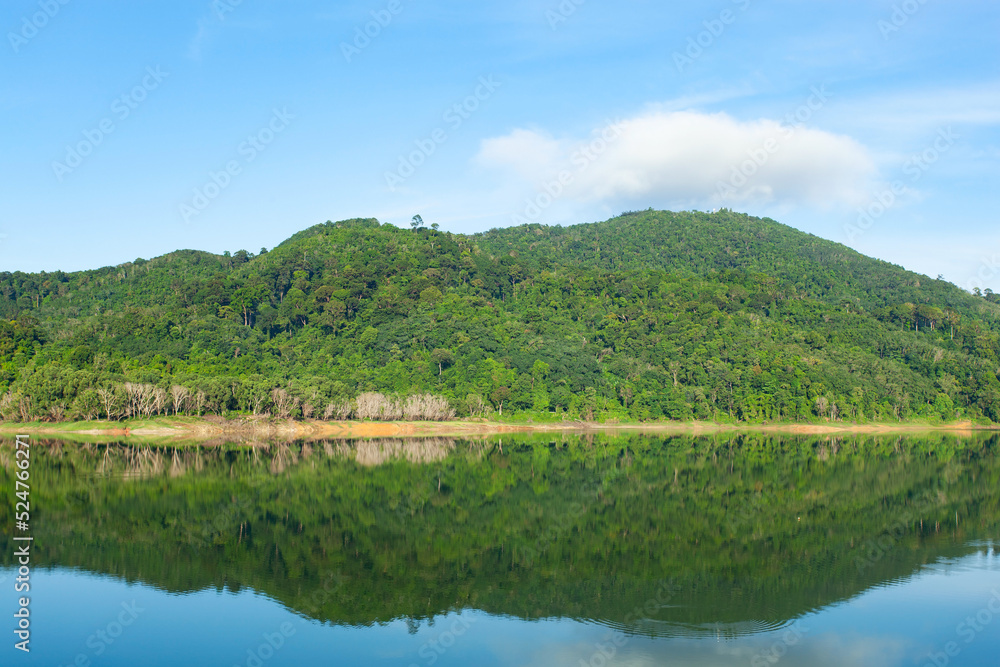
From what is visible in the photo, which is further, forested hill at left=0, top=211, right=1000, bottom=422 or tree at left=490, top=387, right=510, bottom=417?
tree at left=490, top=387, right=510, bottom=417

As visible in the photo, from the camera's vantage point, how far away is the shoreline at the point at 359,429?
7112cm

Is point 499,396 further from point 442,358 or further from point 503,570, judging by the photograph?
point 503,570

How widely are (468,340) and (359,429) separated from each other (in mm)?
33506

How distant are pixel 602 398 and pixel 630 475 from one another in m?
63.4

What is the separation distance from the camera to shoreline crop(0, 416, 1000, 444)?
233 ft

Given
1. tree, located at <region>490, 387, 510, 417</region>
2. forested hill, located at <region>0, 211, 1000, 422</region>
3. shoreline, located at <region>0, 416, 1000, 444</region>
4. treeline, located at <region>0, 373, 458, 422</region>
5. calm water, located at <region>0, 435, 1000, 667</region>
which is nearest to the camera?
calm water, located at <region>0, 435, 1000, 667</region>

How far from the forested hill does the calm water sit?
47.6 metres

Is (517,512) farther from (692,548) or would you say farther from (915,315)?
(915,315)

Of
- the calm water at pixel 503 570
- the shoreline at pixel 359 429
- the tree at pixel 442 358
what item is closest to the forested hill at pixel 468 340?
the tree at pixel 442 358

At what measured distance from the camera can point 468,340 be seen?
377ft

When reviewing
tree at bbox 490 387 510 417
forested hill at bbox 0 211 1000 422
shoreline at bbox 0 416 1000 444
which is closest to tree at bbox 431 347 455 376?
forested hill at bbox 0 211 1000 422

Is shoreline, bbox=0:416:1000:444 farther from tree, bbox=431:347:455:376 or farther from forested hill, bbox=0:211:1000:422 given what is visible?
Answer: tree, bbox=431:347:455:376

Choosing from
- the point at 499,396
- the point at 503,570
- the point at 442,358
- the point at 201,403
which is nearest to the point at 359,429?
the point at 201,403

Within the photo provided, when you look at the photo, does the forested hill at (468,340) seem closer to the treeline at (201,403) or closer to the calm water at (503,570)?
the treeline at (201,403)
